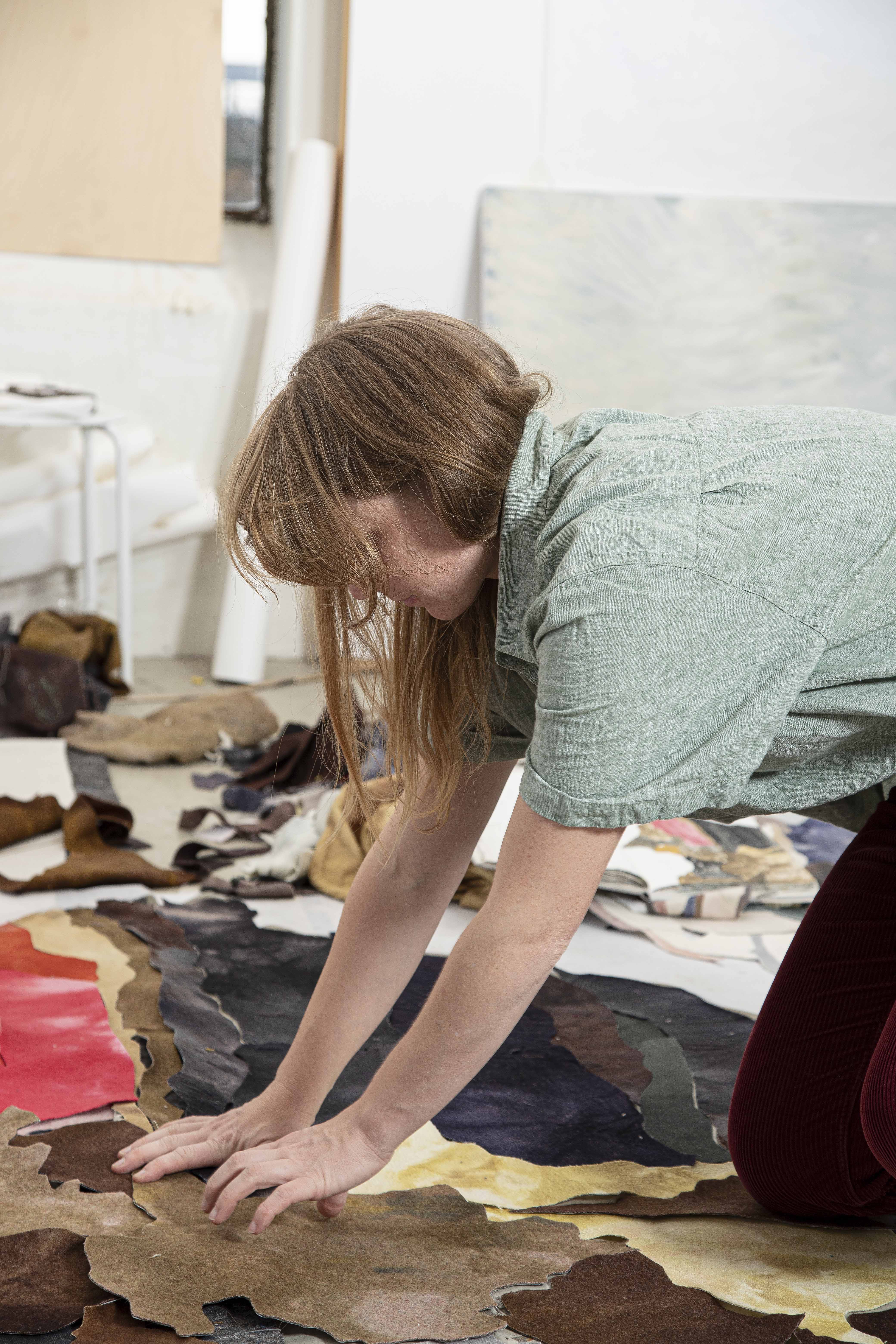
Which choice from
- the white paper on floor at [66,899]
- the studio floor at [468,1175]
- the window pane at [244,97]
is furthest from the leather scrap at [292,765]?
the window pane at [244,97]

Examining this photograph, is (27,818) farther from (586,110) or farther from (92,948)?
(586,110)

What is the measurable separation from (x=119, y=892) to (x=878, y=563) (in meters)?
1.64

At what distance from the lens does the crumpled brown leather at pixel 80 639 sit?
11.8 ft

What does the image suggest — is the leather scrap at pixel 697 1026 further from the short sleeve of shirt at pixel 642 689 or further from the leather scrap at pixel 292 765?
the leather scrap at pixel 292 765

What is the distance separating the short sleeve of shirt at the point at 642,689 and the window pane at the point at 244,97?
411 cm

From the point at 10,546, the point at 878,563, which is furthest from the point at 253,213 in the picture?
the point at 878,563

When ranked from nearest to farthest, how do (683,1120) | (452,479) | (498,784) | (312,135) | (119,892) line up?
(452,479) < (498,784) < (683,1120) < (119,892) < (312,135)

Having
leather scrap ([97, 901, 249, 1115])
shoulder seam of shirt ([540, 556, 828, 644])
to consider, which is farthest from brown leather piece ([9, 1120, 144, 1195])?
shoulder seam of shirt ([540, 556, 828, 644])

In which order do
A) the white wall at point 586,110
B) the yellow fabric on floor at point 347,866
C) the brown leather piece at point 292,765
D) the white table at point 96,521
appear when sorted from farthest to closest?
1. the white wall at point 586,110
2. the white table at point 96,521
3. the brown leather piece at point 292,765
4. the yellow fabric on floor at point 347,866

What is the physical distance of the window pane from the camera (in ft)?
14.5

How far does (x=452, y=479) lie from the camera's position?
999mm

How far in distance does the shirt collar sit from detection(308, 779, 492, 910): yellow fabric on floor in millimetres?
1236

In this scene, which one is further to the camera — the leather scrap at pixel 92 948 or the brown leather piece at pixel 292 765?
the brown leather piece at pixel 292 765

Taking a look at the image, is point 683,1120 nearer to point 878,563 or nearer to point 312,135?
point 878,563
